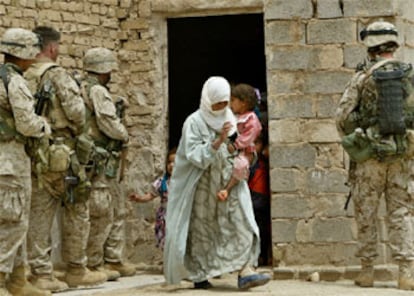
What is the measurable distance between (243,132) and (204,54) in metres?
5.65

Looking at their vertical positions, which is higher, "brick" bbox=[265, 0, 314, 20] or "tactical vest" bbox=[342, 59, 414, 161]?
"brick" bbox=[265, 0, 314, 20]

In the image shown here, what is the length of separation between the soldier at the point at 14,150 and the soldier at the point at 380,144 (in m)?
2.47

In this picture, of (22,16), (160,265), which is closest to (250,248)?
(160,265)

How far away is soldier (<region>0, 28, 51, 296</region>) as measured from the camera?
7.11 meters

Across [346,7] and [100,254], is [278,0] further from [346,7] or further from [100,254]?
[100,254]

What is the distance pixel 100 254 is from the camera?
9.02m

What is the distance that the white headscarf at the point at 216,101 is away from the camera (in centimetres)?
784

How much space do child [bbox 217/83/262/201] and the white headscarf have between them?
0.14 m

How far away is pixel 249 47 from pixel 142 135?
4.28 meters

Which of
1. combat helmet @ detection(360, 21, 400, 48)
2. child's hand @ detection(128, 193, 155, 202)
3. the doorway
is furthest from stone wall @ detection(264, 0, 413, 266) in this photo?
the doorway

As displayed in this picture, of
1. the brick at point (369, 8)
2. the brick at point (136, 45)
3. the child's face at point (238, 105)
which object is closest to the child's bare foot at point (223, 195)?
the child's face at point (238, 105)

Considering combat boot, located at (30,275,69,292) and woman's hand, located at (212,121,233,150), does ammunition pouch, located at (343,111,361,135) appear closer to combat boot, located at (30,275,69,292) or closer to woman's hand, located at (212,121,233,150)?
woman's hand, located at (212,121,233,150)

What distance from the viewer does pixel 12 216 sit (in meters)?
7.14

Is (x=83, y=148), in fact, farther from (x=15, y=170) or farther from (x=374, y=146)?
(x=374, y=146)
